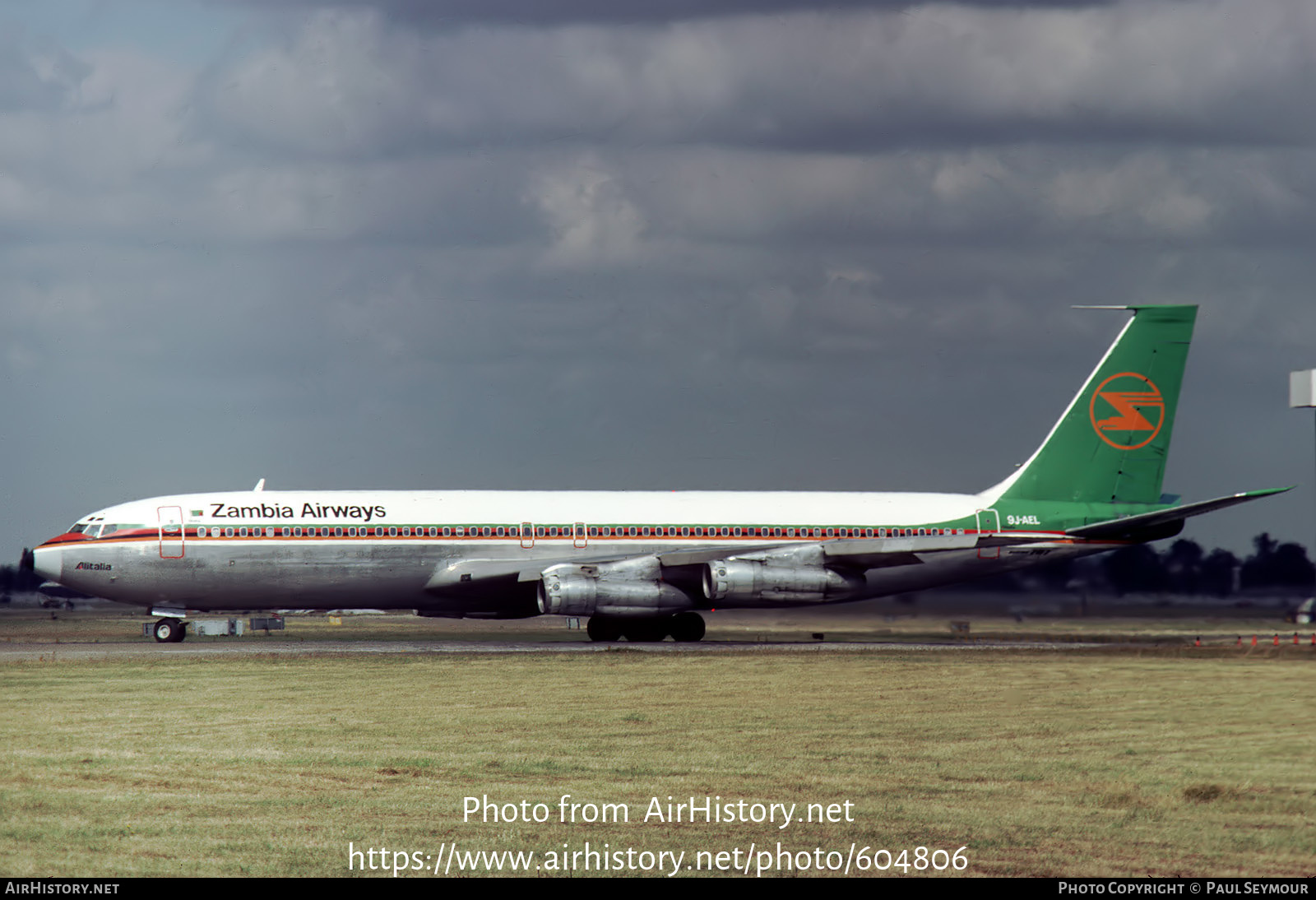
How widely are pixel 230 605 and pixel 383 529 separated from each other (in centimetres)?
549

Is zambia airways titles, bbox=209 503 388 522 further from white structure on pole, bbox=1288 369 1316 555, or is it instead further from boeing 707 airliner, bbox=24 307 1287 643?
white structure on pole, bbox=1288 369 1316 555

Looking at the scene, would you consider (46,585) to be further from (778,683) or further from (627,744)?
(627,744)

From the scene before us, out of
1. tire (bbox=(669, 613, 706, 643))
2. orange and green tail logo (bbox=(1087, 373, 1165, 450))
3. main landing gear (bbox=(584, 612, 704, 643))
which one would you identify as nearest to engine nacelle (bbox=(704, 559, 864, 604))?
tire (bbox=(669, 613, 706, 643))

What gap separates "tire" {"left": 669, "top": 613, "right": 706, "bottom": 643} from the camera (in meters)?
48.4

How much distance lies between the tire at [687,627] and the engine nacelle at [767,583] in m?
2.48

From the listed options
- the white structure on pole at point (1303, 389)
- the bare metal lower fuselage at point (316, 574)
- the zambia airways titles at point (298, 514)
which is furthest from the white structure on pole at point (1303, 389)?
the zambia airways titles at point (298, 514)

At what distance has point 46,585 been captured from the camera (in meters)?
68.2

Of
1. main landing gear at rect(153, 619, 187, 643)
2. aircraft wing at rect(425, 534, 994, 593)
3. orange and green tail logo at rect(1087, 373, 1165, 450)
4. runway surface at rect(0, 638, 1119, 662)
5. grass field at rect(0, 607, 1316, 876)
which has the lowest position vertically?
grass field at rect(0, 607, 1316, 876)

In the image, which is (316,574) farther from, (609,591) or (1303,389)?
(1303,389)

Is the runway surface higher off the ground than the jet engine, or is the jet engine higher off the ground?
the jet engine

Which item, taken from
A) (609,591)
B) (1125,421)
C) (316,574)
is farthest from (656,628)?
(1125,421)

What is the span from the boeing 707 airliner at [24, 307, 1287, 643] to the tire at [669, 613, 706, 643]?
0.26ft

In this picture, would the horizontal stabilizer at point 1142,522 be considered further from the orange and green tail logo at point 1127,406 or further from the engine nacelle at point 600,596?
the engine nacelle at point 600,596

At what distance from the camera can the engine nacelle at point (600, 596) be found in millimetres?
44250
